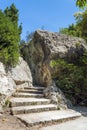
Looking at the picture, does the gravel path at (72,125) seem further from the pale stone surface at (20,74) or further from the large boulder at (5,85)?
the pale stone surface at (20,74)

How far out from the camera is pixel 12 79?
768cm

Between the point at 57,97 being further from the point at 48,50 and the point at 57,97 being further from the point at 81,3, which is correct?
the point at 81,3

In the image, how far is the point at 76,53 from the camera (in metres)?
9.90

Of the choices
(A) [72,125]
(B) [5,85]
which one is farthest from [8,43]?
(A) [72,125]

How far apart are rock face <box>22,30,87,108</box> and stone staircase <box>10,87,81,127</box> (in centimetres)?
205

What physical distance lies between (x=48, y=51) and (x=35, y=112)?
12.8 feet

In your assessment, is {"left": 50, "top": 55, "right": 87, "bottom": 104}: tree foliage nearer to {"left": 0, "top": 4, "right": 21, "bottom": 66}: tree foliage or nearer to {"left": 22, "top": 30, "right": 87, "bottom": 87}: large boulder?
{"left": 22, "top": 30, "right": 87, "bottom": 87}: large boulder

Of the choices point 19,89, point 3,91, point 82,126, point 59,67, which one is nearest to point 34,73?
point 59,67

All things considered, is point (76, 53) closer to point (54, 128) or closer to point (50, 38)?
point (50, 38)

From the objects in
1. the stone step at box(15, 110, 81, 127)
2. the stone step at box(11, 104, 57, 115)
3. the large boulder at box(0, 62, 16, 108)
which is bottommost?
the stone step at box(15, 110, 81, 127)

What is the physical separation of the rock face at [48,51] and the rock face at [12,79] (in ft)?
3.57

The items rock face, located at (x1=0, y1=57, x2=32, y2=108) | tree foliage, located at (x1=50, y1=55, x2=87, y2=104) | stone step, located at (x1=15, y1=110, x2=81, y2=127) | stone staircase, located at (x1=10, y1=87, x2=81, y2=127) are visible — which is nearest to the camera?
Answer: stone step, located at (x1=15, y1=110, x2=81, y2=127)

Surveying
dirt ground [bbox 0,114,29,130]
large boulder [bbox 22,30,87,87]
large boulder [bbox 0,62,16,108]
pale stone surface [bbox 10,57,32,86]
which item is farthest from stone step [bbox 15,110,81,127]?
large boulder [bbox 22,30,87,87]

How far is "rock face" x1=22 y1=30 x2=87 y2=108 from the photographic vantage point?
9.52 m
